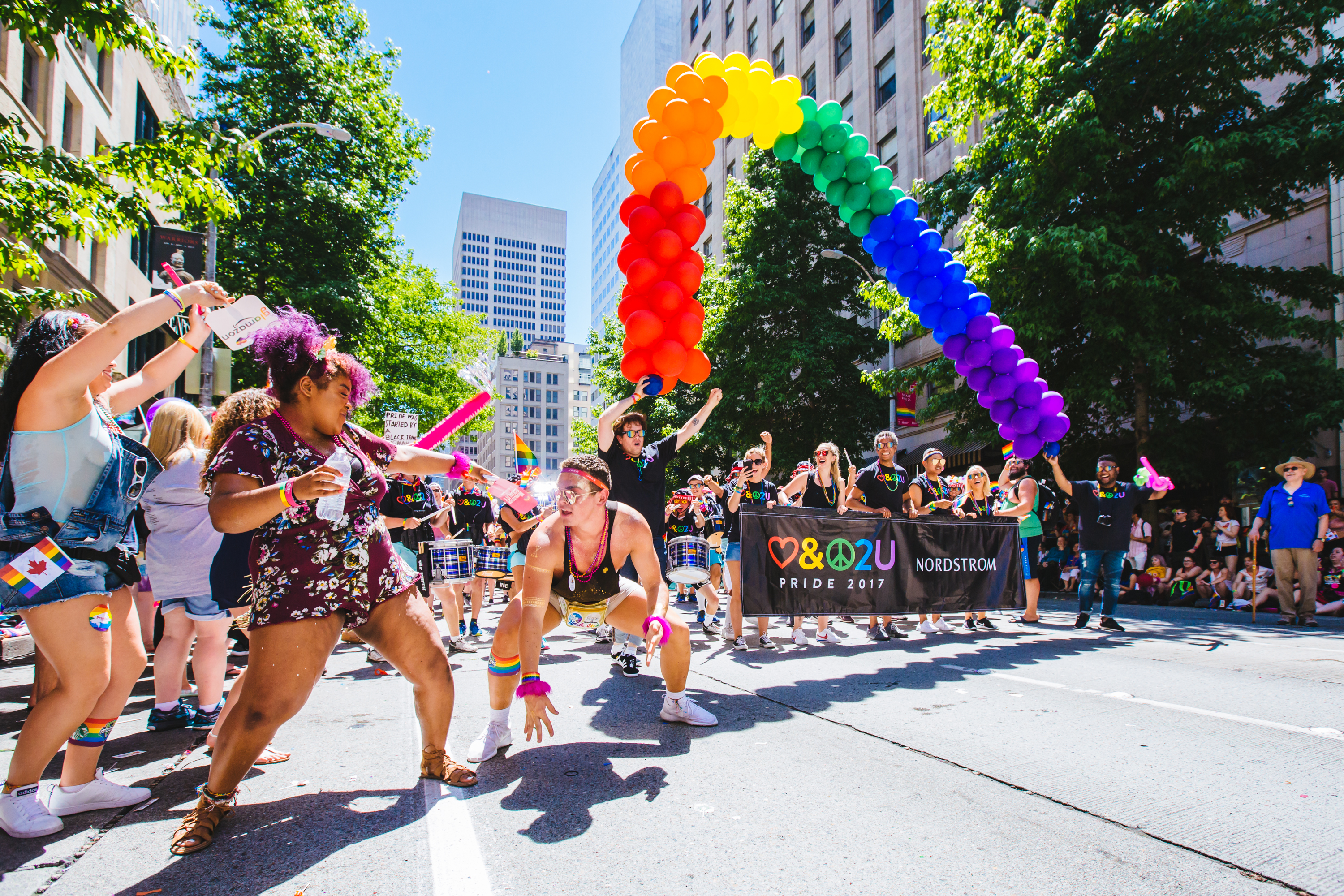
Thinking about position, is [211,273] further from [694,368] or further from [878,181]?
[878,181]

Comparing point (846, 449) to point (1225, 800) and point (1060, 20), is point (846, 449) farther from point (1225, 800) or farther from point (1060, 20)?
point (1225, 800)

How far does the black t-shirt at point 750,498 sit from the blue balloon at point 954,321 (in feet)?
8.44

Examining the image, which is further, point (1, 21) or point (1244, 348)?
point (1244, 348)

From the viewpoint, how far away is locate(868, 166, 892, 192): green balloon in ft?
27.1

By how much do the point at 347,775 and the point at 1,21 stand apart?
6266mm

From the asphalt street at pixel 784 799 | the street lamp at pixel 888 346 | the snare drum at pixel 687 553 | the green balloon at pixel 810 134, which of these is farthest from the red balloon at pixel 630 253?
the street lamp at pixel 888 346

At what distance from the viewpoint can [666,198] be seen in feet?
23.0

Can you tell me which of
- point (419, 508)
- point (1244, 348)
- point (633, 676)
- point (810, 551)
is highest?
point (1244, 348)

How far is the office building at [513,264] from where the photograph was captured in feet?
540

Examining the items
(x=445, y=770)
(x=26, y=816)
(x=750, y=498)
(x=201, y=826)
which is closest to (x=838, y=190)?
(x=750, y=498)

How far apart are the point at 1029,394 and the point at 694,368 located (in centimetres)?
371

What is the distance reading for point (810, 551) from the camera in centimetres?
764

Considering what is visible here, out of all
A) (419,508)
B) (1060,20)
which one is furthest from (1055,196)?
(419,508)

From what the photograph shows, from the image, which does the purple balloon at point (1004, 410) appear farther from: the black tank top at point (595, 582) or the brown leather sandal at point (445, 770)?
the brown leather sandal at point (445, 770)
